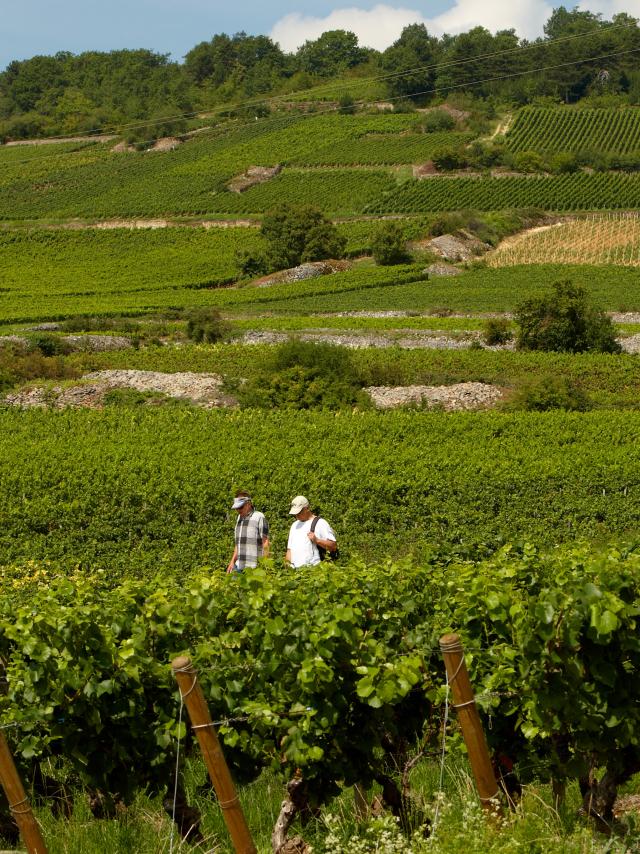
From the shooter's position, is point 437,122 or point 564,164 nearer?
point 564,164

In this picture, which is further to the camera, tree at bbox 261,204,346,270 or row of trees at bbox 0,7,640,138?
row of trees at bbox 0,7,640,138

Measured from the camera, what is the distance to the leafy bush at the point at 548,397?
96.4 feet

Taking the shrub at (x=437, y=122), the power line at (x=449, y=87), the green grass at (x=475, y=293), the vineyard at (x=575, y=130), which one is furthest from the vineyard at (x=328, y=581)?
the power line at (x=449, y=87)

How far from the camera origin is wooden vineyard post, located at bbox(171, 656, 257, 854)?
20.5 ft

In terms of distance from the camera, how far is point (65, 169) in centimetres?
13425

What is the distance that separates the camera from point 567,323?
40.0m

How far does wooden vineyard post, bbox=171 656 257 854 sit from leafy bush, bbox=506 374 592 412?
23.2 metres

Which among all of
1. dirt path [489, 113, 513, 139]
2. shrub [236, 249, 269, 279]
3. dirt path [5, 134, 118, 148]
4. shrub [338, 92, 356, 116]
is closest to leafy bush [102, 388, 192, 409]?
shrub [236, 249, 269, 279]

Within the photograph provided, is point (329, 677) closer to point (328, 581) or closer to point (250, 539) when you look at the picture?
point (328, 581)

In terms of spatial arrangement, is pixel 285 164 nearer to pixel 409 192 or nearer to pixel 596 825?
pixel 409 192

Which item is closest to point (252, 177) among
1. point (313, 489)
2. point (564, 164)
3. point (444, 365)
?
point (564, 164)

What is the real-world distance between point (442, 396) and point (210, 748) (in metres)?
26.1

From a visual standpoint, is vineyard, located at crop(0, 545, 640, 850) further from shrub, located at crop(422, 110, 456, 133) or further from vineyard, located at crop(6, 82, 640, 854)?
shrub, located at crop(422, 110, 456, 133)

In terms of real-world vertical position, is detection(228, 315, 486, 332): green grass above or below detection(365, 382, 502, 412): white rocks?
above
